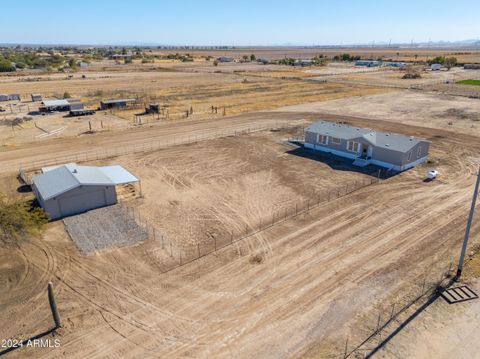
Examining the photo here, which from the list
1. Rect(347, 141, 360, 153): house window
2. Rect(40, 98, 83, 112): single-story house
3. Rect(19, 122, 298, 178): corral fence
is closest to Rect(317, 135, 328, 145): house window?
Rect(347, 141, 360, 153): house window

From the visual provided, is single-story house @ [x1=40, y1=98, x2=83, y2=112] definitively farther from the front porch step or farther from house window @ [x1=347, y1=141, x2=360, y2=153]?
the front porch step

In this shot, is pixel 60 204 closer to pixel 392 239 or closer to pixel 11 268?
pixel 11 268

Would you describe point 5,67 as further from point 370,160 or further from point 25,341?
point 25,341

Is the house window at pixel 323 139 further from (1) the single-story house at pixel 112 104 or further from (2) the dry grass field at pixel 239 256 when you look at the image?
(1) the single-story house at pixel 112 104

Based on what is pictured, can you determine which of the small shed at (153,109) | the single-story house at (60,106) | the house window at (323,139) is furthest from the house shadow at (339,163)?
the single-story house at (60,106)

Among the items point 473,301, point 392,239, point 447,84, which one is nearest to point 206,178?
point 392,239

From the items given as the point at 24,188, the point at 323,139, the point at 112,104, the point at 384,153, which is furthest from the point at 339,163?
the point at 112,104
